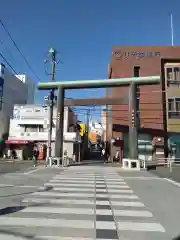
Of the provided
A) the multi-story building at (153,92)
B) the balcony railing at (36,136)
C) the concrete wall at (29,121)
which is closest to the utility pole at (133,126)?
the multi-story building at (153,92)

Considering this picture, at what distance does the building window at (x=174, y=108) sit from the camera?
112ft

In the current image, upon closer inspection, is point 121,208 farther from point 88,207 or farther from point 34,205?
point 34,205

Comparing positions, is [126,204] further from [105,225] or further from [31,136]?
[31,136]

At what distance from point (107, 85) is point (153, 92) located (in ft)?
33.6

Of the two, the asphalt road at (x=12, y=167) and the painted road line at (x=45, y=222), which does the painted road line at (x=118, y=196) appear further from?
A: the asphalt road at (x=12, y=167)

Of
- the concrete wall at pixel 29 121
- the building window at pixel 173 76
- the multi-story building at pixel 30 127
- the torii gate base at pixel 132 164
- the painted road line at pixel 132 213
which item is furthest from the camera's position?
the concrete wall at pixel 29 121

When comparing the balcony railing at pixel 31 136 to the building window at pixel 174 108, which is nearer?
the building window at pixel 174 108

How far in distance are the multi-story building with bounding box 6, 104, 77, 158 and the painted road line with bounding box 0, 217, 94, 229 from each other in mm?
32687

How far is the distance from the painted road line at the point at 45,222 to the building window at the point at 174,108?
29.5 meters

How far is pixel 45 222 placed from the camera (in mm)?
6383

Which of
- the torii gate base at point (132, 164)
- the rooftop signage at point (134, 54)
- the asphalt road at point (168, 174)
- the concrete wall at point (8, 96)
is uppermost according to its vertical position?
the rooftop signage at point (134, 54)

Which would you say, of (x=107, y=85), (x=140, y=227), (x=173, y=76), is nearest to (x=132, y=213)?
(x=140, y=227)

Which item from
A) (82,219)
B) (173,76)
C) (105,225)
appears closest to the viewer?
(105,225)

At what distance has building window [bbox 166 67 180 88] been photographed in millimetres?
34634
